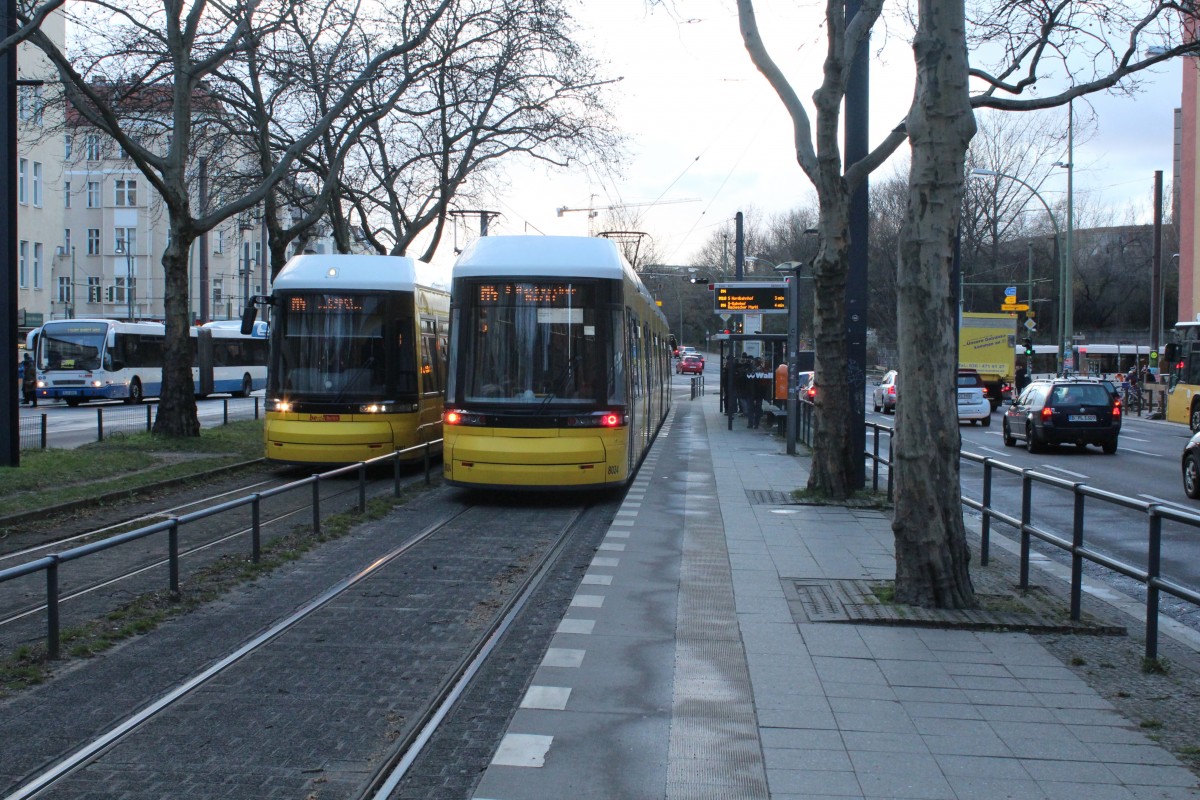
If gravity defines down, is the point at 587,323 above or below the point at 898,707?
above

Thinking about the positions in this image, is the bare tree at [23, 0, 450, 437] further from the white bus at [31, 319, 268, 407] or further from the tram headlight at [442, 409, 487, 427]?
the white bus at [31, 319, 268, 407]

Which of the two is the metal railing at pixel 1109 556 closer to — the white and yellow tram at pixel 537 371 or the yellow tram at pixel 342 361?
the white and yellow tram at pixel 537 371

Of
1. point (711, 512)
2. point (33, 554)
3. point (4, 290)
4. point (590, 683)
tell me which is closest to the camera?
point (590, 683)

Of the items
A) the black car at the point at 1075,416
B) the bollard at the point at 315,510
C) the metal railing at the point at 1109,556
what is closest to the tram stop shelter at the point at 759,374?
the black car at the point at 1075,416

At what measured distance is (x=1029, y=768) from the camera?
4.92 meters

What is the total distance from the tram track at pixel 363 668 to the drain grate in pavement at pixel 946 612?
85.5 inches

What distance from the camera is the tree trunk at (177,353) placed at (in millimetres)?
20047

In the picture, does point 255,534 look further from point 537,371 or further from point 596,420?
point 596,420

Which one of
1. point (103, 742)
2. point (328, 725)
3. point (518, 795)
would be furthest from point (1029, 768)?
point (103, 742)

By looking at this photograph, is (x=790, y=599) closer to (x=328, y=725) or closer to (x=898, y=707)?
(x=898, y=707)

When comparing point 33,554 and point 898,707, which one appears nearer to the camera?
point 898,707

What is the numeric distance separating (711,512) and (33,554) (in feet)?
24.1

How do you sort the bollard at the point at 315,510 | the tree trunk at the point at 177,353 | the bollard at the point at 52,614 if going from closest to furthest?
the bollard at the point at 52,614 < the bollard at the point at 315,510 < the tree trunk at the point at 177,353

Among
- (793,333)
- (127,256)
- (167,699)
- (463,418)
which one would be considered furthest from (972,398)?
(127,256)
